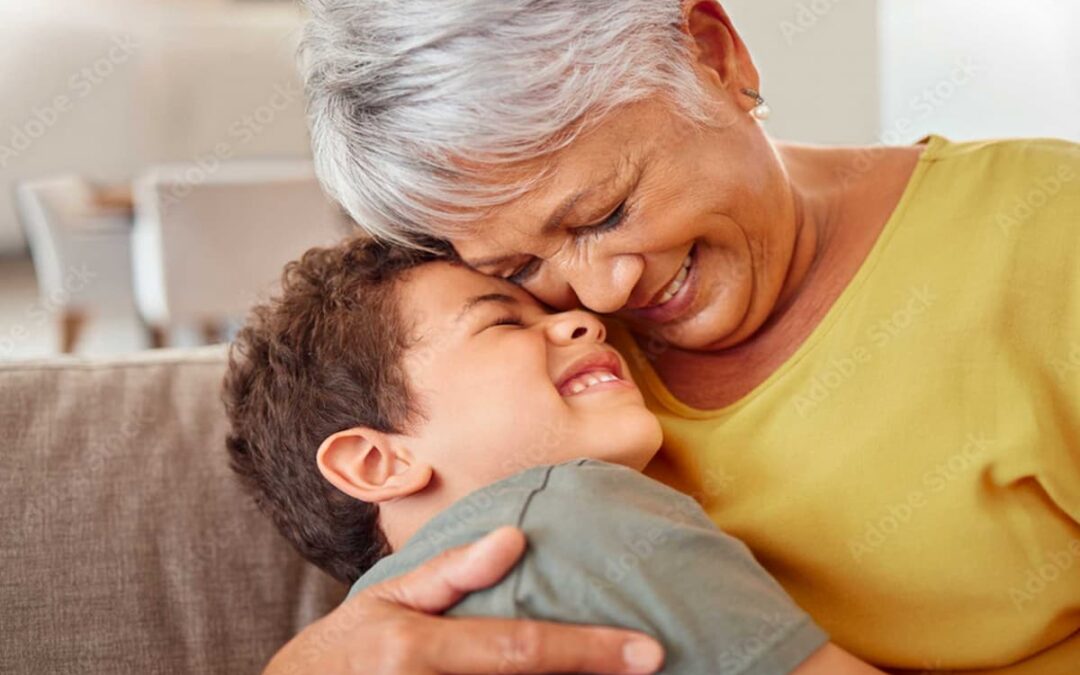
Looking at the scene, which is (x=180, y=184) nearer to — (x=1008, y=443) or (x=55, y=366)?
(x=55, y=366)

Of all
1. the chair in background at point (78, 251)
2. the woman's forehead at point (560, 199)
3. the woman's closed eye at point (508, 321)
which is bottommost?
the chair in background at point (78, 251)

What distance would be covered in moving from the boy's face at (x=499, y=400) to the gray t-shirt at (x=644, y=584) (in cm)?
15

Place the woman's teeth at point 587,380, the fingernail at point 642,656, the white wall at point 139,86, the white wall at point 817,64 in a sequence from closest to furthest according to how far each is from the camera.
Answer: the fingernail at point 642,656, the woman's teeth at point 587,380, the white wall at point 817,64, the white wall at point 139,86

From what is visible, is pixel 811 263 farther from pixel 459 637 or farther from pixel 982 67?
pixel 982 67

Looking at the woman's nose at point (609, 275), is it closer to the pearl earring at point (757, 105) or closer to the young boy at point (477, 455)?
the young boy at point (477, 455)

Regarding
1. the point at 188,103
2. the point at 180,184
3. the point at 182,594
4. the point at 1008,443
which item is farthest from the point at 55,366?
the point at 188,103

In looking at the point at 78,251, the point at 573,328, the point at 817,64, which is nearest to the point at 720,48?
the point at 573,328

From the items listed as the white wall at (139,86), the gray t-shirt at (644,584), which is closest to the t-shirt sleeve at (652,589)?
the gray t-shirt at (644,584)

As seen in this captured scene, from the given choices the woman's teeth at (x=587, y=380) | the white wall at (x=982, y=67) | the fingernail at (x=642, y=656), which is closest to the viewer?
the fingernail at (x=642, y=656)

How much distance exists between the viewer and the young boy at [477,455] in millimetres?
1086

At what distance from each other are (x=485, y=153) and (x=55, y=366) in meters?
0.78

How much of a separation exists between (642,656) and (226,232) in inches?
134

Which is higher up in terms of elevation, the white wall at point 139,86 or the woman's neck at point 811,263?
the woman's neck at point 811,263

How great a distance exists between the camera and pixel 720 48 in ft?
4.78
